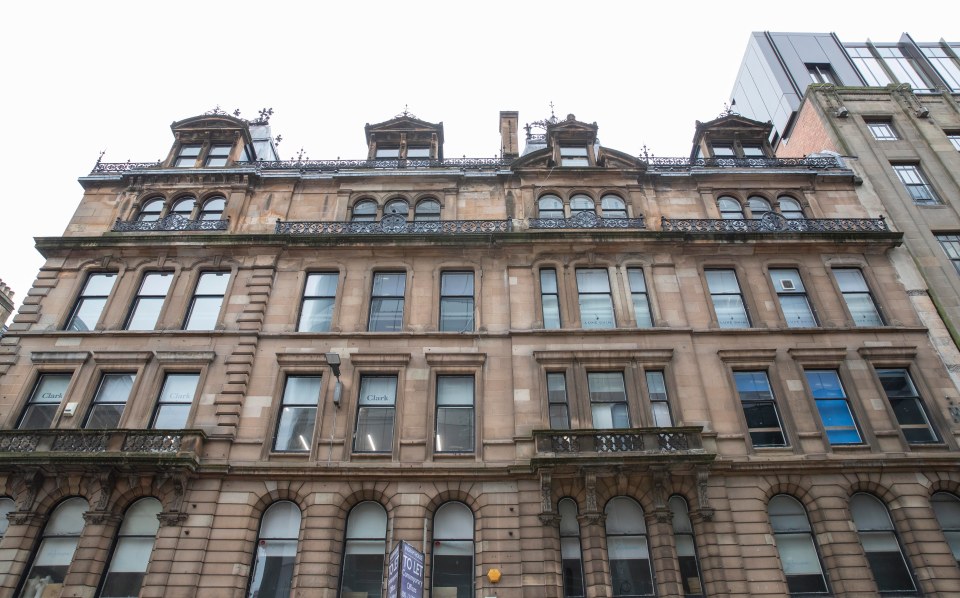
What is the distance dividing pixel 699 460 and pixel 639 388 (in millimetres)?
2889

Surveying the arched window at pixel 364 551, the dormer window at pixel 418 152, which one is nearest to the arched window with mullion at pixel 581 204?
the dormer window at pixel 418 152

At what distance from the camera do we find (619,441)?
15.6 meters

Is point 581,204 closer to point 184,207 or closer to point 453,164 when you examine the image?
point 453,164

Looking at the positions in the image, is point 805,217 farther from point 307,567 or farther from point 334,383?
point 307,567

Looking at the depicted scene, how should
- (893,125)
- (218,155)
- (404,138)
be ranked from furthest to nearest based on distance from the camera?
(893,125) < (404,138) < (218,155)

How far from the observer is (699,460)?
15.1m

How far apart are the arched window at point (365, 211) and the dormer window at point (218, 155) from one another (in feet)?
20.4

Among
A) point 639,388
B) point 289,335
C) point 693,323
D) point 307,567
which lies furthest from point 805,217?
point 307,567

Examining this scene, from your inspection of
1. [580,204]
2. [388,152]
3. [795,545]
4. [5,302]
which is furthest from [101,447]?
[5,302]

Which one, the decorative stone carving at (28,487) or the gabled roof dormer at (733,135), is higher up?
the gabled roof dormer at (733,135)

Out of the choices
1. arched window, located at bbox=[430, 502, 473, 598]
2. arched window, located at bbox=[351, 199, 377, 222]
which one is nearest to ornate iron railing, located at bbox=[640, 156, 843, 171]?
arched window, located at bbox=[351, 199, 377, 222]

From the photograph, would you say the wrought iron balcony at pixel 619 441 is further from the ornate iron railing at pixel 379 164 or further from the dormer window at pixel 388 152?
the dormer window at pixel 388 152

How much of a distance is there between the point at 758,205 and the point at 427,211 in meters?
13.2

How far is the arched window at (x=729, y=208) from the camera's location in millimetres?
22797
